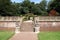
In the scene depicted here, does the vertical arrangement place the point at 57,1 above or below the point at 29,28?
above

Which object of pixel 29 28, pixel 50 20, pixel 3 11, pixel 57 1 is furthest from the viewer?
pixel 57 1

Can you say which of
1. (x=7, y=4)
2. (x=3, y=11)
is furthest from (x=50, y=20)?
(x=7, y=4)

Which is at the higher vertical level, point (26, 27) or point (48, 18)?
point (48, 18)

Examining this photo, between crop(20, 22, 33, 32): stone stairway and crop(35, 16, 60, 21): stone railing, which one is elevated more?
crop(35, 16, 60, 21): stone railing

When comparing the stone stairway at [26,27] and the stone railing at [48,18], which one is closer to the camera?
the stone stairway at [26,27]

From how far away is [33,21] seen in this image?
27500 millimetres

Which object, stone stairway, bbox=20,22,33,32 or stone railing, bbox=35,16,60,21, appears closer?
stone stairway, bbox=20,22,33,32

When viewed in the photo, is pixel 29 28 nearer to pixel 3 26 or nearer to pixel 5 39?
pixel 3 26

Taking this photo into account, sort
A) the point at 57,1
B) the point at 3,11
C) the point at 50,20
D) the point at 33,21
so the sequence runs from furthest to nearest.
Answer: the point at 57,1 → the point at 3,11 → the point at 50,20 → the point at 33,21

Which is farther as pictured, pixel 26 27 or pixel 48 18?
pixel 48 18

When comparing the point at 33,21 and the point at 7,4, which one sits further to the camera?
the point at 7,4

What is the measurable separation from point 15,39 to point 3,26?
1524 centimetres

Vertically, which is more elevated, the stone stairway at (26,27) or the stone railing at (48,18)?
the stone railing at (48,18)

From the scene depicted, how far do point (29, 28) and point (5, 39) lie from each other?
10.3 m
